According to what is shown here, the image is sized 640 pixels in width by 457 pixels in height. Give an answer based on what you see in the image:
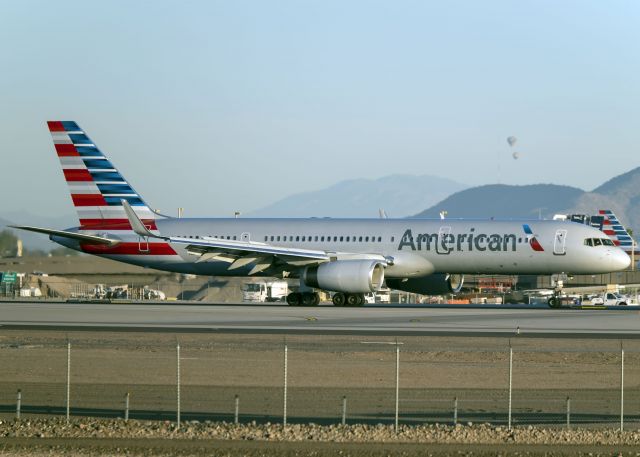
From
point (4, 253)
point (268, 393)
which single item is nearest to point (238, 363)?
point (268, 393)

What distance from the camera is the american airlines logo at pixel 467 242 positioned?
179ft

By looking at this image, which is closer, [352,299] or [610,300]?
[352,299]

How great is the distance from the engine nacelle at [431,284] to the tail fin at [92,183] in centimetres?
1361

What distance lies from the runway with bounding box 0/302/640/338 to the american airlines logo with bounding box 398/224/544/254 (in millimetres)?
2987

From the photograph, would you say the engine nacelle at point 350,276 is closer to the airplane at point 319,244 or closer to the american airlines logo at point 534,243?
the airplane at point 319,244

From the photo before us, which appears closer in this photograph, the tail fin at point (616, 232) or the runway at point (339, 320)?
the runway at point (339, 320)

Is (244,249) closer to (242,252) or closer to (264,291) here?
(242,252)

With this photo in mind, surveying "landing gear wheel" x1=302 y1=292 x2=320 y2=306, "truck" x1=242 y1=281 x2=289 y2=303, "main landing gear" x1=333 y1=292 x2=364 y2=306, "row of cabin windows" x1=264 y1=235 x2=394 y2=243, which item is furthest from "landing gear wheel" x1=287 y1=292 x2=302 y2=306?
"truck" x1=242 y1=281 x2=289 y2=303

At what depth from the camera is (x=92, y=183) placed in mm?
60750

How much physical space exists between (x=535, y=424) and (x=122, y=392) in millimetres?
8655

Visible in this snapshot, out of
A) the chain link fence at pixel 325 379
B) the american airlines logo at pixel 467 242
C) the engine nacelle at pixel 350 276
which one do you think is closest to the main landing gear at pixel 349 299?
the engine nacelle at pixel 350 276

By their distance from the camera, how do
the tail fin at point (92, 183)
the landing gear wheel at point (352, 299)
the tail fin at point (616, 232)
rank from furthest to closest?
the tail fin at point (616, 232) → the tail fin at point (92, 183) → the landing gear wheel at point (352, 299)

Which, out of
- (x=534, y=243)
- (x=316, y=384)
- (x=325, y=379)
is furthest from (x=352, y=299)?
(x=316, y=384)

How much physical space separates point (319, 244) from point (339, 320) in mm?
13543
